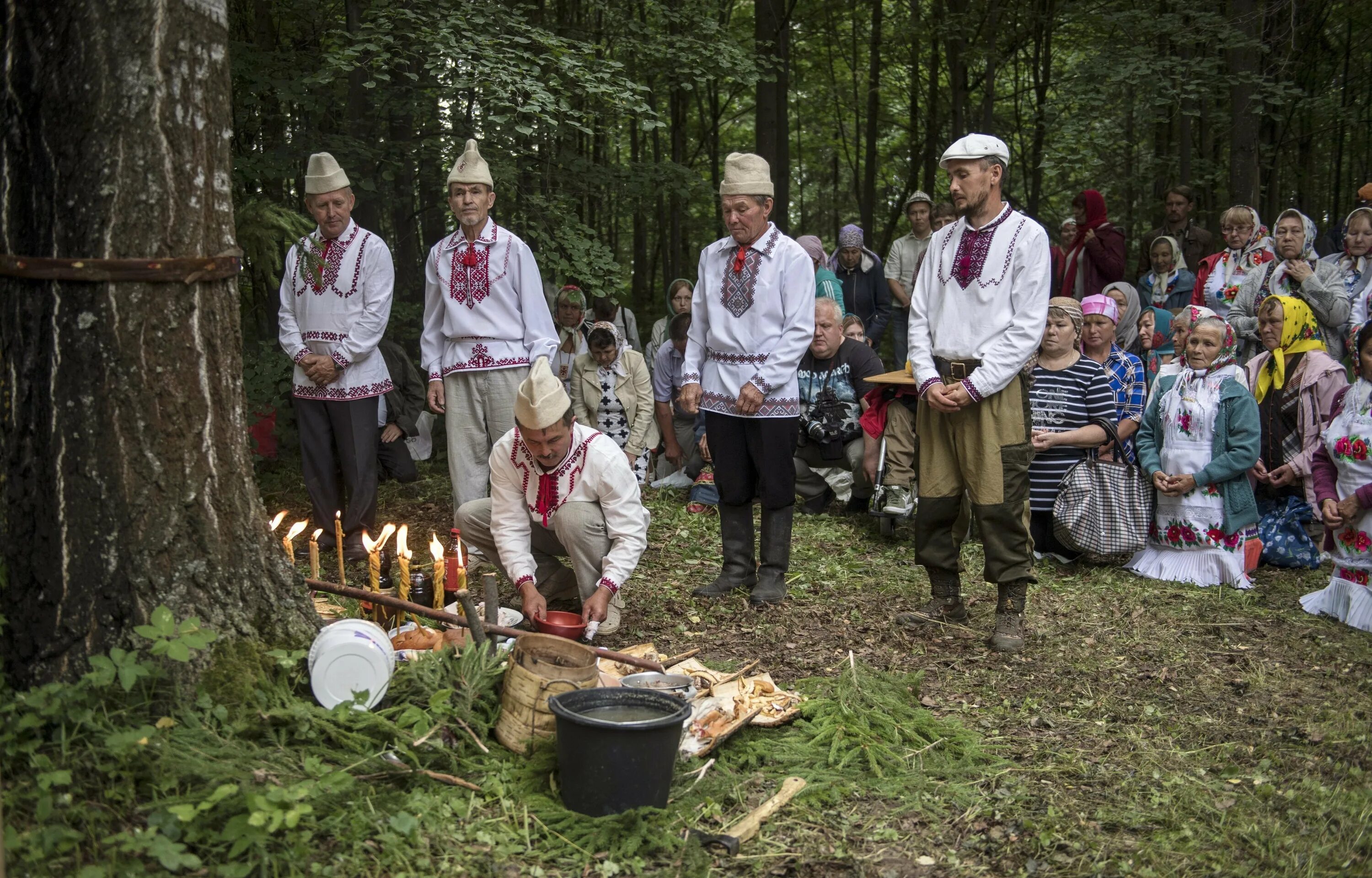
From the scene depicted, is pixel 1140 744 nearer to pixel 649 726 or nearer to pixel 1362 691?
pixel 1362 691

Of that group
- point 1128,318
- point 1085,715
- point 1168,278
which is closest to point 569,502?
point 1085,715

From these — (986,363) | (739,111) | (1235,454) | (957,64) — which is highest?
(739,111)

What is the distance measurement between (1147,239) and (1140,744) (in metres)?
7.24

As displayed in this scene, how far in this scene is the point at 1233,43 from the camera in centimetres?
1002

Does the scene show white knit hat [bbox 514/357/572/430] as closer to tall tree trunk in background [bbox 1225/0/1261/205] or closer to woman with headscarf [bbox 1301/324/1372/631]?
woman with headscarf [bbox 1301/324/1372/631]

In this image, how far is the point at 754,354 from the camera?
572 centimetres

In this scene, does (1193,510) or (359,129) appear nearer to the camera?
(1193,510)

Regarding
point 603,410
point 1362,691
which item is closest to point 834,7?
point 603,410

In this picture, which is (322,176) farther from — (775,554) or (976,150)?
(976,150)

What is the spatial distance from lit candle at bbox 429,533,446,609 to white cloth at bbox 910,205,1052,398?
7.36 ft

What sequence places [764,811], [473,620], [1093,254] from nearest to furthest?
1. [764,811]
2. [473,620]
3. [1093,254]

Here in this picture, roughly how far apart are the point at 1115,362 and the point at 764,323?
108 inches

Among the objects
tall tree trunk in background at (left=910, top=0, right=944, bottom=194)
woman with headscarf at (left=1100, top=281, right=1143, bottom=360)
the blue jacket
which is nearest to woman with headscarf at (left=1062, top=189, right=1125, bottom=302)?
woman with headscarf at (left=1100, top=281, right=1143, bottom=360)

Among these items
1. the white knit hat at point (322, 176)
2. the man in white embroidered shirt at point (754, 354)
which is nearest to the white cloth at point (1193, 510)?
the man in white embroidered shirt at point (754, 354)
